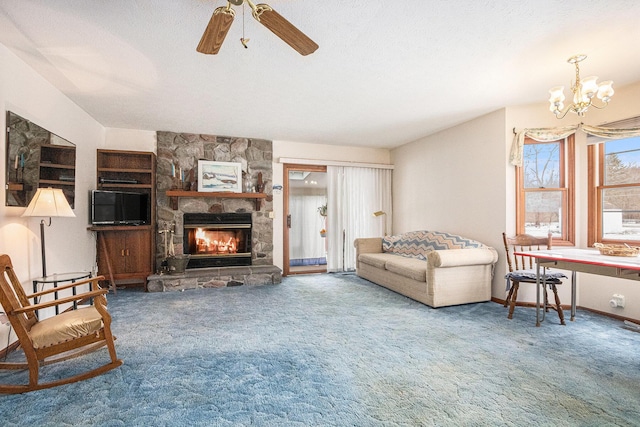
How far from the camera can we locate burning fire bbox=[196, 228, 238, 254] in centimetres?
533

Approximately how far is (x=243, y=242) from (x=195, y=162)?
63.0 inches

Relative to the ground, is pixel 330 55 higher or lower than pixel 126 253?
higher

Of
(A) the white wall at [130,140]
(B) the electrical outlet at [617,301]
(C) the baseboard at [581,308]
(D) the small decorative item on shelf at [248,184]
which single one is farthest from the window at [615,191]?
(A) the white wall at [130,140]

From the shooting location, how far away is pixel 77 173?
12.7 feet

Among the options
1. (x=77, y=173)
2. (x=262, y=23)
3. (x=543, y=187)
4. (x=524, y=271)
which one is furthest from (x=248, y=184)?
(x=543, y=187)

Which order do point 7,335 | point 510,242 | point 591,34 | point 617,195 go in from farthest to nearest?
point 510,242 → point 617,195 → point 7,335 → point 591,34

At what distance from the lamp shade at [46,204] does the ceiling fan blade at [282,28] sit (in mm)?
2408

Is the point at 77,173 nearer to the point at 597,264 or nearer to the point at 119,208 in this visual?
the point at 119,208

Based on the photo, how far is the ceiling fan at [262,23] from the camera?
1675 mm

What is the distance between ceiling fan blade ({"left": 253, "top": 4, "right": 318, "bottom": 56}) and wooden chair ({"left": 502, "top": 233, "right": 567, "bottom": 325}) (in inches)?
120

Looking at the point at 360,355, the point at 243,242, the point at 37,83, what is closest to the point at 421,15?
the point at 360,355

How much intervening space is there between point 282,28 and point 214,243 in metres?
4.27

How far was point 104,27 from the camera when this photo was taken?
2.26 m

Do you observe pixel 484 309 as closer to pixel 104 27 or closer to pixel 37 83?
pixel 104 27
